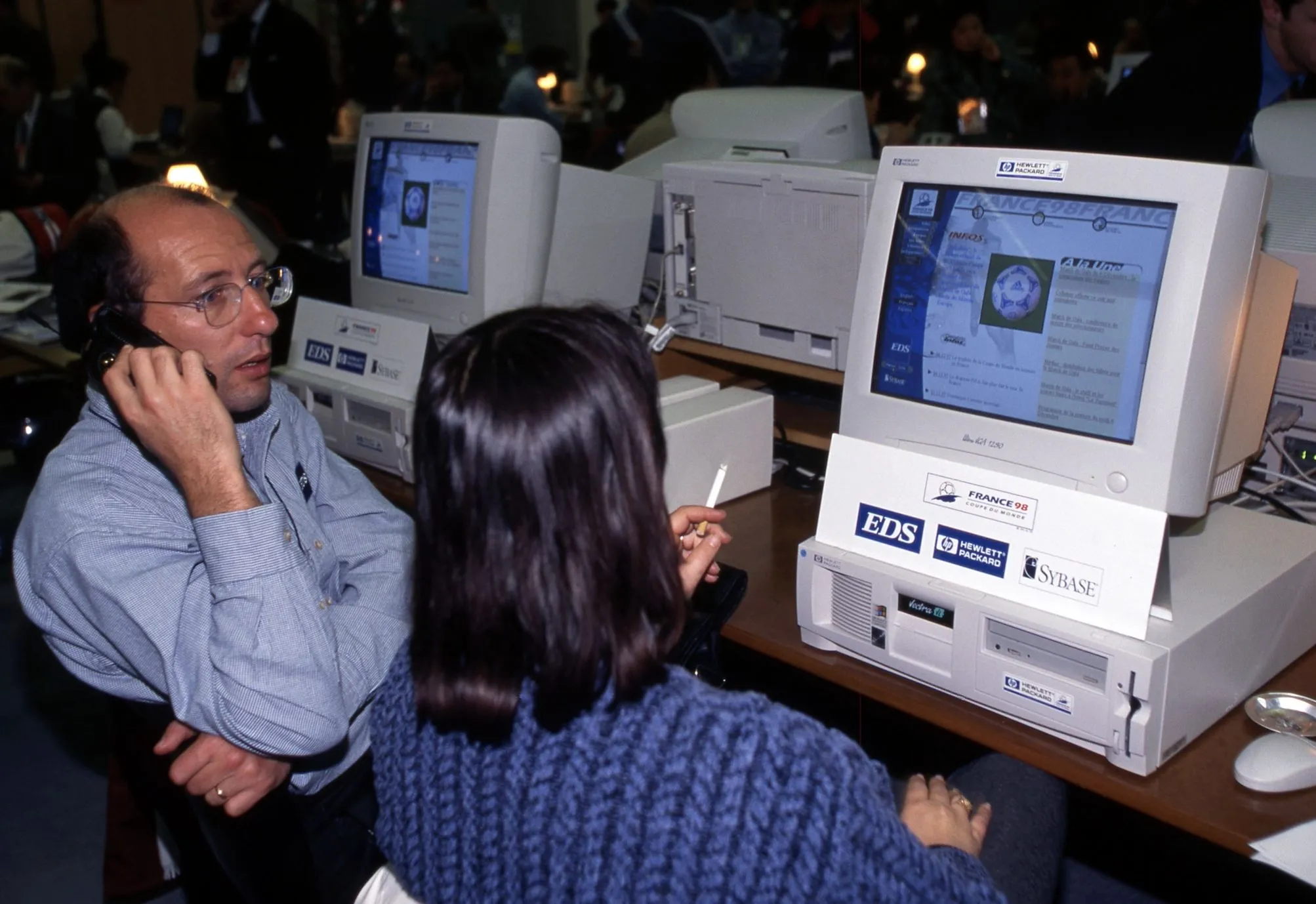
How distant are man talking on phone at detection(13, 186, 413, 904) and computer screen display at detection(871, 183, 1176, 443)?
77 cm

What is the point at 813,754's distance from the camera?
2.75ft

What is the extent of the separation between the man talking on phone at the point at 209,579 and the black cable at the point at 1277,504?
1.23 metres

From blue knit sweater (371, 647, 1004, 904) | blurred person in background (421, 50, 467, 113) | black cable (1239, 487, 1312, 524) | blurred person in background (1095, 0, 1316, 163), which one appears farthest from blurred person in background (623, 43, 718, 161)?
blurred person in background (421, 50, 467, 113)

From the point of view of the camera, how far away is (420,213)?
2.24 m

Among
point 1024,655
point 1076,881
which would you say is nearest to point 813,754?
point 1024,655

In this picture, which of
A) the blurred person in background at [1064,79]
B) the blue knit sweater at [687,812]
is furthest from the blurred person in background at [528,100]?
the blue knit sweater at [687,812]

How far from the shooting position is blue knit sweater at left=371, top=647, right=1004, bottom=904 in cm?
82

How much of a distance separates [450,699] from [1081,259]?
33.1 inches

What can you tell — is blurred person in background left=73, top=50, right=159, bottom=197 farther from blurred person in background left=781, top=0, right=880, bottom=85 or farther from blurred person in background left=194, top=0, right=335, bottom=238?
blurred person in background left=781, top=0, right=880, bottom=85

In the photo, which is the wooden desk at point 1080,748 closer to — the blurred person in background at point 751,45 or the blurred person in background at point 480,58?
the blurred person in background at point 751,45

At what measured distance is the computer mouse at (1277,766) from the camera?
1.10 meters

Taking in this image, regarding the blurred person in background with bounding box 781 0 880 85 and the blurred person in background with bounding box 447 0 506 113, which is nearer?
the blurred person in background with bounding box 781 0 880 85

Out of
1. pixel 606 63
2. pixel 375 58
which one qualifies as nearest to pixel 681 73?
pixel 606 63

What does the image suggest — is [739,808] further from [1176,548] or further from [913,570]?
[1176,548]
